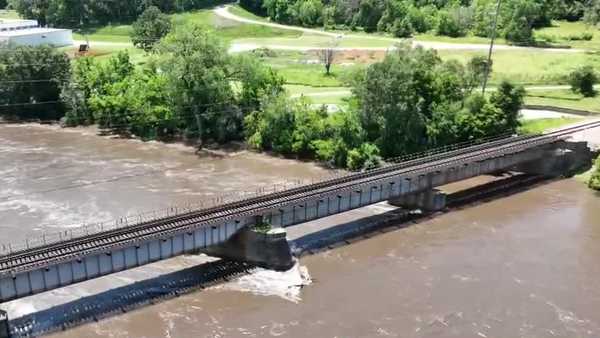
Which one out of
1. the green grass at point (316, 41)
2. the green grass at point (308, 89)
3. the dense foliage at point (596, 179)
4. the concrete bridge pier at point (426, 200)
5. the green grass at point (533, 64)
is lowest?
the concrete bridge pier at point (426, 200)

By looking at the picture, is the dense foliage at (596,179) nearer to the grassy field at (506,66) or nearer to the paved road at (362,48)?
the grassy field at (506,66)

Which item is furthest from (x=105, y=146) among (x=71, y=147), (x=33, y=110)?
(x=33, y=110)

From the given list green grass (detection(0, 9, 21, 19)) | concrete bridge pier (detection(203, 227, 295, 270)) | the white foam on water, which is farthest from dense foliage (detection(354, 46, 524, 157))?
green grass (detection(0, 9, 21, 19))

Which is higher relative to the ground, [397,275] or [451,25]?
[451,25]

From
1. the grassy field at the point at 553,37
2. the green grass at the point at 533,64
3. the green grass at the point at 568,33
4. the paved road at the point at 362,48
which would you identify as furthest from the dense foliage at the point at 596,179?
the grassy field at the point at 553,37

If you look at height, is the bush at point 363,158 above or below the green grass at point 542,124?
below

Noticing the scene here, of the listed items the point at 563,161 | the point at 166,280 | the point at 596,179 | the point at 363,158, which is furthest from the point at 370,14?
the point at 166,280

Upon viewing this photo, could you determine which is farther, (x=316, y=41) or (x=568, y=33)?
(x=316, y=41)

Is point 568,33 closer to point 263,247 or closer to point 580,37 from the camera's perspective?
point 580,37
